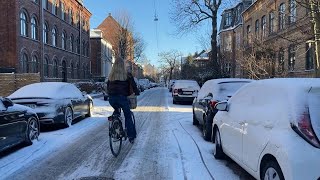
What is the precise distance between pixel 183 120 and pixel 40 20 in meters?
26.8

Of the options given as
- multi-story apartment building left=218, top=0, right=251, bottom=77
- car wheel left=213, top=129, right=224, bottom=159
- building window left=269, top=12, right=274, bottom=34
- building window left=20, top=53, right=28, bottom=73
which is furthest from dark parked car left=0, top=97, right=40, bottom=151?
multi-story apartment building left=218, top=0, right=251, bottom=77

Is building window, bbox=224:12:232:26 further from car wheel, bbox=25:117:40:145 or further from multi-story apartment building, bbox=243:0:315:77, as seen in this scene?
car wheel, bbox=25:117:40:145

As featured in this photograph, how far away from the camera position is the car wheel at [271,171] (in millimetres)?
4598

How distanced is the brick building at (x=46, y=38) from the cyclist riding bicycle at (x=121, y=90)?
84.1ft

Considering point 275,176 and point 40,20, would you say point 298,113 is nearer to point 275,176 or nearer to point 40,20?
point 275,176

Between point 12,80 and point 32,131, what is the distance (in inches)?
811

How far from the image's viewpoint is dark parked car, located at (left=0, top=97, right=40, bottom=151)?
8.00m

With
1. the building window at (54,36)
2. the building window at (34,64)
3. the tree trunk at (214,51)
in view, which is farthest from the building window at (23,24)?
the tree trunk at (214,51)

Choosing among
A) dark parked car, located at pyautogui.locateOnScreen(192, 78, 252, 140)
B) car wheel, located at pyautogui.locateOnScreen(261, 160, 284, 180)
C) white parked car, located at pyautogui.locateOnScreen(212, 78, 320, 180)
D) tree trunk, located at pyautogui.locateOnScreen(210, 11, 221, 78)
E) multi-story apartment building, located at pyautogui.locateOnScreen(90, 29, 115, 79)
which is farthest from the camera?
multi-story apartment building, located at pyautogui.locateOnScreen(90, 29, 115, 79)

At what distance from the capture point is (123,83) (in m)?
8.49

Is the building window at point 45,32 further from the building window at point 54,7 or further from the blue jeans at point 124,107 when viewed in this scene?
the blue jeans at point 124,107

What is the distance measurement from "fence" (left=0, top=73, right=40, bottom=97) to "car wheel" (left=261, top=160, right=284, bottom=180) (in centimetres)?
2596

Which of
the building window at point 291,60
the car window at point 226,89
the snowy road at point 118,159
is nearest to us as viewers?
the snowy road at point 118,159

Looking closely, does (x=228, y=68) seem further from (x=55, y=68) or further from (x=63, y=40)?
(x=63, y=40)
